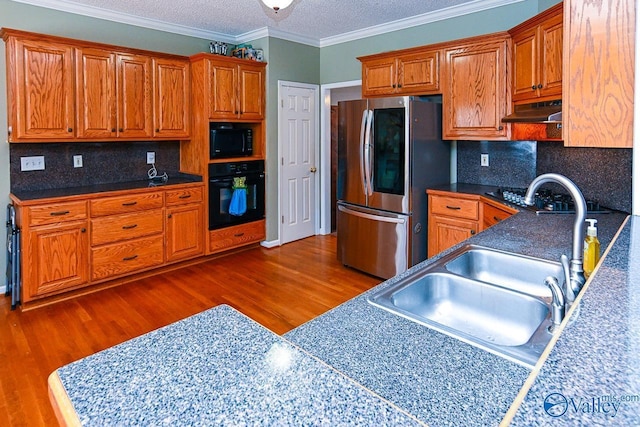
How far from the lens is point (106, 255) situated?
3779 mm

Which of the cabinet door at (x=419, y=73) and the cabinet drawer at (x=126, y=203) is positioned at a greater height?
the cabinet door at (x=419, y=73)

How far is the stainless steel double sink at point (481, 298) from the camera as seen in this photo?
1.36 meters

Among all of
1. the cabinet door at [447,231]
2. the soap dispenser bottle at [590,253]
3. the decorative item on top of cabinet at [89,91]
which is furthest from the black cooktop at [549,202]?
the decorative item on top of cabinet at [89,91]

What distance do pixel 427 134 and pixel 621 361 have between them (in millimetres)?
3362

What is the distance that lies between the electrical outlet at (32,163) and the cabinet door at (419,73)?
332 cm

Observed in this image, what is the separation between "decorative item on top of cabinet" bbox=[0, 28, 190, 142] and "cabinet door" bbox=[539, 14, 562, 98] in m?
3.28

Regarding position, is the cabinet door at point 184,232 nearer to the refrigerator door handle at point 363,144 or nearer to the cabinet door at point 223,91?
the cabinet door at point 223,91

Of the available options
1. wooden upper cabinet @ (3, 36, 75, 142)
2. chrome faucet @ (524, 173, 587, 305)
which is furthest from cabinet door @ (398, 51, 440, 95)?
wooden upper cabinet @ (3, 36, 75, 142)

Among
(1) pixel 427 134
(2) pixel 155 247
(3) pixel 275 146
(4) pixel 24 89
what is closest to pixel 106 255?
(2) pixel 155 247

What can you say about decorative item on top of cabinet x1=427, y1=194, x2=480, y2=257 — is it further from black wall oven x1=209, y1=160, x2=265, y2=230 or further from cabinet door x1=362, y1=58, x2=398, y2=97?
black wall oven x1=209, y1=160, x2=265, y2=230

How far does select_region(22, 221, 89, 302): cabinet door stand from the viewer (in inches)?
132

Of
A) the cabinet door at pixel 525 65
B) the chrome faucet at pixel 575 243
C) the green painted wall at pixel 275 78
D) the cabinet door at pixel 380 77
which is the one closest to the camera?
the chrome faucet at pixel 575 243

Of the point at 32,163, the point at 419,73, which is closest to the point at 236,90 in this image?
the point at 419,73

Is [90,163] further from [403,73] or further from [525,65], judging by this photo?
[525,65]
